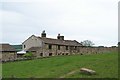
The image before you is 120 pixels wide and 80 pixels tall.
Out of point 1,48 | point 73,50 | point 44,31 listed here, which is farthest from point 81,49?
point 1,48

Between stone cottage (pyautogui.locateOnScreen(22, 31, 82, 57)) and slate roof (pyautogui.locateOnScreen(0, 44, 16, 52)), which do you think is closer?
slate roof (pyautogui.locateOnScreen(0, 44, 16, 52))

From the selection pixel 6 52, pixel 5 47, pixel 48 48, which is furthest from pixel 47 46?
pixel 6 52

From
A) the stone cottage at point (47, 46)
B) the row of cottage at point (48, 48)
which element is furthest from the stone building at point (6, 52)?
the stone cottage at point (47, 46)

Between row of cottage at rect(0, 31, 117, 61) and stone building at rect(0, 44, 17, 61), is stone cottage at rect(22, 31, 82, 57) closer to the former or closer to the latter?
row of cottage at rect(0, 31, 117, 61)

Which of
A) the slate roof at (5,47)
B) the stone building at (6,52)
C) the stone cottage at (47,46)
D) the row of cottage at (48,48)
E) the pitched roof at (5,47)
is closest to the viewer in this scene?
the stone building at (6,52)

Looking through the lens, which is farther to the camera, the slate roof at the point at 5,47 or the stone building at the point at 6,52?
the slate roof at the point at 5,47

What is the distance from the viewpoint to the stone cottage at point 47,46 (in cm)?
8786

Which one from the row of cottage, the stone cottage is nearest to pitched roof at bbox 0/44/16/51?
the row of cottage

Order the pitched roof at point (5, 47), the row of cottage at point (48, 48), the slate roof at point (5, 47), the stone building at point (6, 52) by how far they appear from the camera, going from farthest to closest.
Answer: the row of cottage at point (48, 48)
the pitched roof at point (5, 47)
the slate roof at point (5, 47)
the stone building at point (6, 52)

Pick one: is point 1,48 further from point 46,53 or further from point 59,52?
point 59,52

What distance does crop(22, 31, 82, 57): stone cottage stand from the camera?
8786 centimetres

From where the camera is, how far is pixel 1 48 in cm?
7875

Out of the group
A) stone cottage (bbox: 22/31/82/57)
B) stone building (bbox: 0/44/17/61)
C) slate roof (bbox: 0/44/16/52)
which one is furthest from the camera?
stone cottage (bbox: 22/31/82/57)

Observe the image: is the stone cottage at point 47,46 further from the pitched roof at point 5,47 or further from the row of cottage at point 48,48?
the pitched roof at point 5,47
